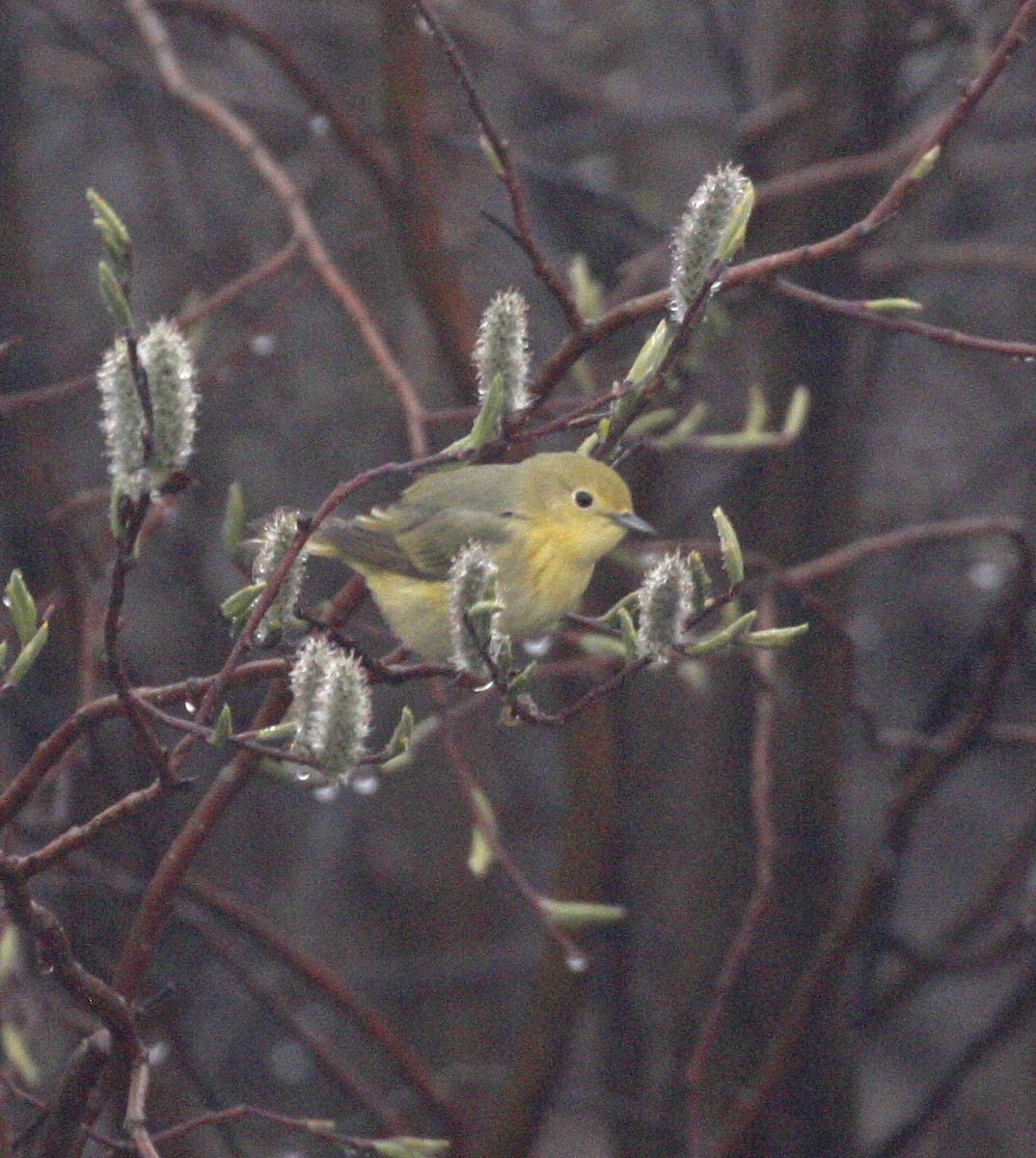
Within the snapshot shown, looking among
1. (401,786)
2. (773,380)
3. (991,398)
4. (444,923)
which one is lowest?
(444,923)

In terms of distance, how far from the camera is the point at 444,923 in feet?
16.5

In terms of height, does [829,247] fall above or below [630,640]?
above

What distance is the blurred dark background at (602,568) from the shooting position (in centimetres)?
315

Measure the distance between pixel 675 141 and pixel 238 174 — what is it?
1433 millimetres

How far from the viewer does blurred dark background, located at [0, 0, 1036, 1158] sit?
3146 mm

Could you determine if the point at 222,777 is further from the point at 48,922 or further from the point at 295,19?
the point at 295,19

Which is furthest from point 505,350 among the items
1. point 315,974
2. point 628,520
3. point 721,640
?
point 315,974

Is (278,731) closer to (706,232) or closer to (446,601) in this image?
(706,232)

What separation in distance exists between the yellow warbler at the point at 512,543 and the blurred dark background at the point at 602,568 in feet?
1.07

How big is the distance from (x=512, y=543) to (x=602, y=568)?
1053mm

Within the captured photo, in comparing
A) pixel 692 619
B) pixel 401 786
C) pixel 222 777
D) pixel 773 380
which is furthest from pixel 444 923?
pixel 692 619

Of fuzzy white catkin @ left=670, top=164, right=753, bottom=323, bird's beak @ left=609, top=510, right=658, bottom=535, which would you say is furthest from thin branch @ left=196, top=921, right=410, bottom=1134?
fuzzy white catkin @ left=670, top=164, right=753, bottom=323

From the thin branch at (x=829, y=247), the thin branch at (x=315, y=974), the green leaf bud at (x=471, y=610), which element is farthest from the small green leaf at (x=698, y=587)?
the thin branch at (x=315, y=974)

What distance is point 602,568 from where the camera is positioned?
339 centimetres
